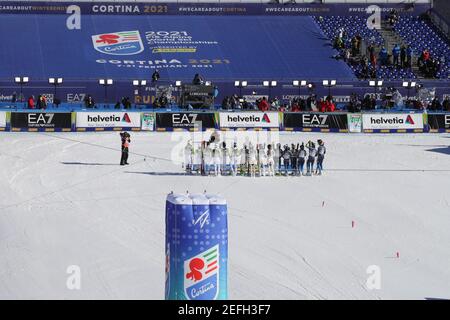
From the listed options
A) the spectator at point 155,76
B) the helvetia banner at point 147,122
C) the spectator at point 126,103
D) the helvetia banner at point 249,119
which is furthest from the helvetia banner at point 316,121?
the spectator at point 155,76

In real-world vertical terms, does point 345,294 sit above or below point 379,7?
below

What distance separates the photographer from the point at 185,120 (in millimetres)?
44875

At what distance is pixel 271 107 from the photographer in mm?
46625

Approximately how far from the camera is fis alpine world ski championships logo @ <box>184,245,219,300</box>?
1489 cm

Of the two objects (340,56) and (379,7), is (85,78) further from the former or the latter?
(379,7)

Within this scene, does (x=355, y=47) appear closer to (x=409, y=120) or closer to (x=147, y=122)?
(x=409, y=120)

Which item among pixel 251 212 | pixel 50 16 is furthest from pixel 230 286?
pixel 50 16

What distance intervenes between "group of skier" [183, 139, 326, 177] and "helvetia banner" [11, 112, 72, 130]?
9683 mm

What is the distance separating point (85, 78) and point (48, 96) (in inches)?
103

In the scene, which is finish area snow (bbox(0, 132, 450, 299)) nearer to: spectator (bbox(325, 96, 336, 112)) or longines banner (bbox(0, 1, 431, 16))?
spectator (bbox(325, 96, 336, 112))

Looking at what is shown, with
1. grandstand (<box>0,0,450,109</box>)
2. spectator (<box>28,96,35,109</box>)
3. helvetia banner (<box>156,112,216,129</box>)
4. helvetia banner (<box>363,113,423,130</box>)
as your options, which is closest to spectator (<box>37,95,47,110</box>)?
spectator (<box>28,96,35,109</box>)

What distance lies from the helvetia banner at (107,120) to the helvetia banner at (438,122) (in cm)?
1208

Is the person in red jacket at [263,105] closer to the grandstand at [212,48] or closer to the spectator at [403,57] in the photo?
the grandstand at [212,48]
